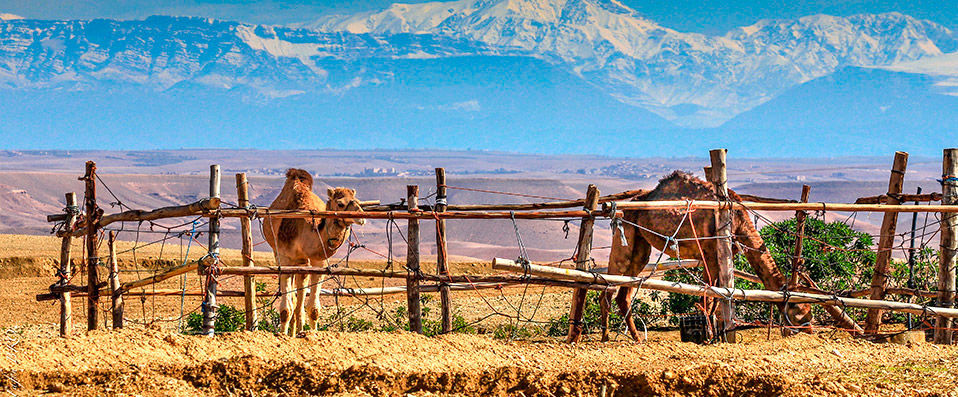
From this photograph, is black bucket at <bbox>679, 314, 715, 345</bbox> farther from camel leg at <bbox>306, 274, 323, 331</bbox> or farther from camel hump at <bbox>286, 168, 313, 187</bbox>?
camel hump at <bbox>286, 168, 313, 187</bbox>

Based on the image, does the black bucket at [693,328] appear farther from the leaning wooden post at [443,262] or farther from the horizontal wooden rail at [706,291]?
the leaning wooden post at [443,262]

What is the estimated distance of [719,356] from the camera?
30.4ft

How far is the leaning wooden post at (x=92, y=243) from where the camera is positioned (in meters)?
10.8

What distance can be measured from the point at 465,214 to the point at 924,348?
198 inches

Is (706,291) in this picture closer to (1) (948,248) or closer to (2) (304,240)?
(1) (948,248)

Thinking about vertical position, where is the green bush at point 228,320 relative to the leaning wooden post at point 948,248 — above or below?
below

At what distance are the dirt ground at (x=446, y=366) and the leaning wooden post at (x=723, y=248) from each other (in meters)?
0.62

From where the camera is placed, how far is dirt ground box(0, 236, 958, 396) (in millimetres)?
8117

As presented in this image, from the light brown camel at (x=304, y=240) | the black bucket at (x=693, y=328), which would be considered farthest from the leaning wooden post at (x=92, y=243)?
the black bucket at (x=693, y=328)

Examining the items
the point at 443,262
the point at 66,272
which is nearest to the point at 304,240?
the point at 443,262

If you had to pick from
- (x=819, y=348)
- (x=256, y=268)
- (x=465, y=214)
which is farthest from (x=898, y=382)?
(x=256, y=268)

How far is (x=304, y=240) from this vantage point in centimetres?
1265

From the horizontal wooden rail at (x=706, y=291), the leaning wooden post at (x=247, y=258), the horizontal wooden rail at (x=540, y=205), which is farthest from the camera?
the horizontal wooden rail at (x=540, y=205)

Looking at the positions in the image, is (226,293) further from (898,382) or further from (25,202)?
(25,202)
